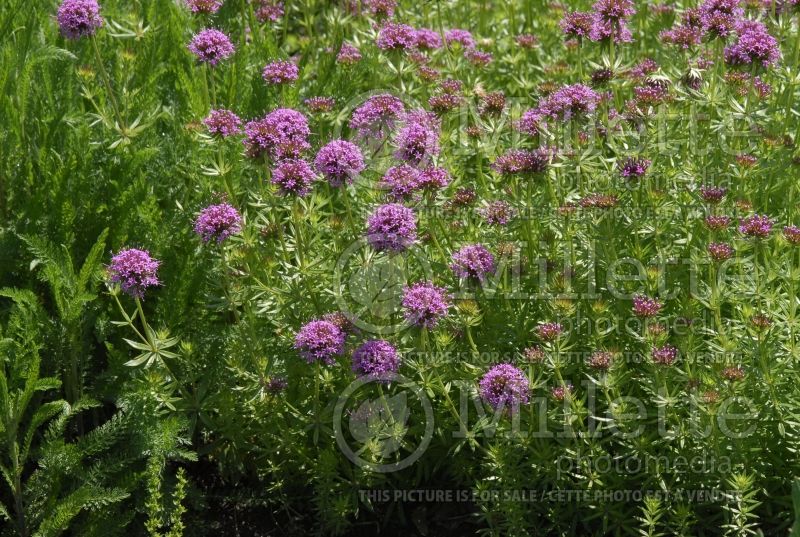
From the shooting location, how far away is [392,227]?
137 inches

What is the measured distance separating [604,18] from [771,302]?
129cm

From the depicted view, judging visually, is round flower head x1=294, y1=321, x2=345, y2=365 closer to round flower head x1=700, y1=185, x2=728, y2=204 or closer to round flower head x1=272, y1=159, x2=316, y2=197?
round flower head x1=272, y1=159, x2=316, y2=197

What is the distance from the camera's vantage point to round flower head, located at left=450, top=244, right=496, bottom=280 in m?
3.63

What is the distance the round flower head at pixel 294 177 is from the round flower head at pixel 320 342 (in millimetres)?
494

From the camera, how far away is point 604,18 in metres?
4.10

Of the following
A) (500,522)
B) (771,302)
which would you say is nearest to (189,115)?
(500,522)

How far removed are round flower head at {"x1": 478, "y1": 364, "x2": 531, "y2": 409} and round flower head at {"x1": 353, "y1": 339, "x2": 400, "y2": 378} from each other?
0.32m

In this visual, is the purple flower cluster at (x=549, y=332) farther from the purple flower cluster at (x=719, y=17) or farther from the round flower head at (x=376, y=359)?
the purple flower cluster at (x=719, y=17)

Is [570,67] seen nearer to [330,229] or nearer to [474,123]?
[474,123]

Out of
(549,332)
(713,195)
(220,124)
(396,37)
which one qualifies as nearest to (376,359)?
(549,332)

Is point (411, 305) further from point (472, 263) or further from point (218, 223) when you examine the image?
point (218, 223)

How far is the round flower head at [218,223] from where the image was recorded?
357cm

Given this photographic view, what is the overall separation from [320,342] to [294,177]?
60 cm

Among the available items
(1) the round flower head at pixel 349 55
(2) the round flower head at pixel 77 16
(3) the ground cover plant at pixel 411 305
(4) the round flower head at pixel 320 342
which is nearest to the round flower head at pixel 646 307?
(3) the ground cover plant at pixel 411 305
